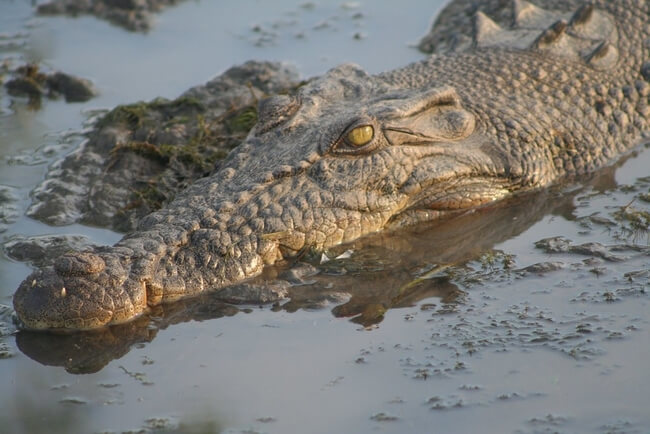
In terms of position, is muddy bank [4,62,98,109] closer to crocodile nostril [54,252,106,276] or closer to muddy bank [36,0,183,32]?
muddy bank [36,0,183,32]

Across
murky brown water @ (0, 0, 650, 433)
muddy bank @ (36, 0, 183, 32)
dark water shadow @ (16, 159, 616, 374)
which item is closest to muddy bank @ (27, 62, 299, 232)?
murky brown water @ (0, 0, 650, 433)

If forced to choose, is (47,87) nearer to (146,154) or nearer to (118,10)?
(118,10)

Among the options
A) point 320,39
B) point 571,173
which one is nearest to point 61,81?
point 320,39

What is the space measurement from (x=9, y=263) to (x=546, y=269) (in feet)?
11.7

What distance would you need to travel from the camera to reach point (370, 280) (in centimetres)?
609

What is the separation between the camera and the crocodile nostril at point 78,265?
5.25 metres

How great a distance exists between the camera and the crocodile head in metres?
5.34

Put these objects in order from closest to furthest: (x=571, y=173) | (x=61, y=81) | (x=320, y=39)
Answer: (x=571, y=173) → (x=61, y=81) → (x=320, y=39)

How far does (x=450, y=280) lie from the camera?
6.05 m

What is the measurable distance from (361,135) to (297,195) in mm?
622

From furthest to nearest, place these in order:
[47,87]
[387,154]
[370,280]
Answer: [47,87]
[387,154]
[370,280]

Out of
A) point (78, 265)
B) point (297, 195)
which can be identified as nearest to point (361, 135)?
point (297, 195)

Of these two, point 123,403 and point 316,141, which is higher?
point 316,141

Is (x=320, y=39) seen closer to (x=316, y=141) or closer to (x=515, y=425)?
(x=316, y=141)
